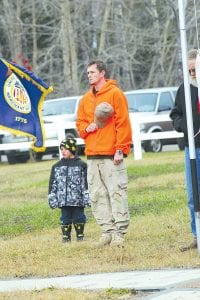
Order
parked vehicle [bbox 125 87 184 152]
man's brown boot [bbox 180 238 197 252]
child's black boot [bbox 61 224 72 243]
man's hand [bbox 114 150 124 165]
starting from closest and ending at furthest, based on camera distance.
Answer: man's brown boot [bbox 180 238 197 252], man's hand [bbox 114 150 124 165], child's black boot [bbox 61 224 72 243], parked vehicle [bbox 125 87 184 152]

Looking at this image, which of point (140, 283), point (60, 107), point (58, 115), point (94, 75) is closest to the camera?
point (140, 283)

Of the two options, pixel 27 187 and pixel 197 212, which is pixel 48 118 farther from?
pixel 197 212

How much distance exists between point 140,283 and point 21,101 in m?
3.88

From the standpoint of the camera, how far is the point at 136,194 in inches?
679

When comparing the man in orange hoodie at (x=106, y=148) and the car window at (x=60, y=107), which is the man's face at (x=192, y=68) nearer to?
the man in orange hoodie at (x=106, y=148)

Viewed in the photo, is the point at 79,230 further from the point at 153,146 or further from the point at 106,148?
the point at 153,146

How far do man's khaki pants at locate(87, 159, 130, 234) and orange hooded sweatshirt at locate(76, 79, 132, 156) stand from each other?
164 mm

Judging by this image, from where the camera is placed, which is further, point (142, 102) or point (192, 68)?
point (142, 102)

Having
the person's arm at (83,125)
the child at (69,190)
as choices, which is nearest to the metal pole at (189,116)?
the person's arm at (83,125)

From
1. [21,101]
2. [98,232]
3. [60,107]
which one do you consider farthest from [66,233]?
[60,107]

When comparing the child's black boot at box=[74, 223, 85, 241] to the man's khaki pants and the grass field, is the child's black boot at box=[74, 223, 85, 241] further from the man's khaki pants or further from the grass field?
the man's khaki pants

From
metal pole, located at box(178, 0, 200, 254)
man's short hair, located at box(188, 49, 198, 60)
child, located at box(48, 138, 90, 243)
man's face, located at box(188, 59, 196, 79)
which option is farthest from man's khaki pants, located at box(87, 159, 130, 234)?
man's short hair, located at box(188, 49, 198, 60)

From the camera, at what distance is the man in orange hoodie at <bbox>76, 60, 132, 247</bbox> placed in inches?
454

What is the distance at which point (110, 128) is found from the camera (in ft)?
38.0
